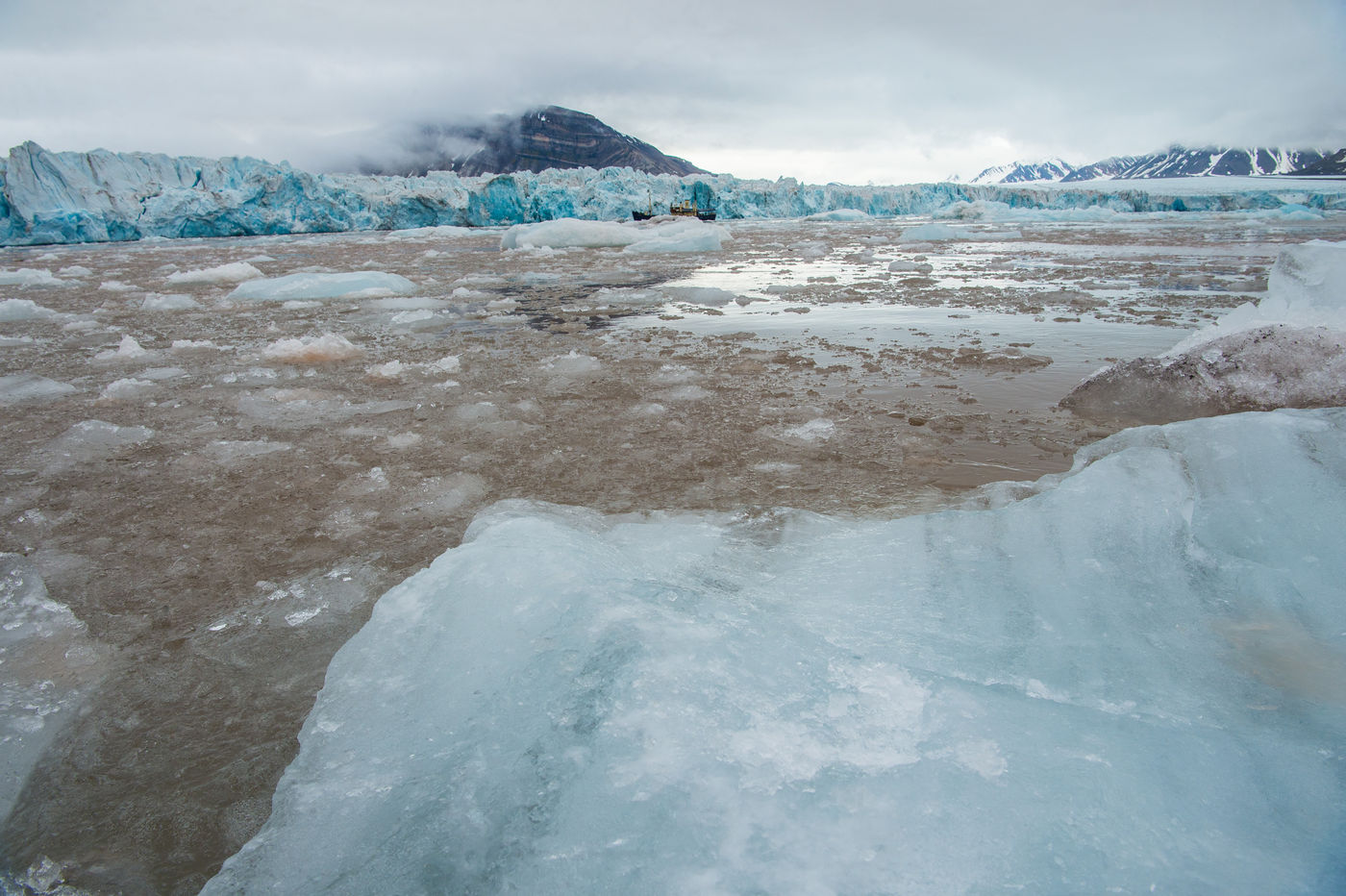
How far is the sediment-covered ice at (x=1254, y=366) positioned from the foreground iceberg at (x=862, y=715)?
1460 millimetres

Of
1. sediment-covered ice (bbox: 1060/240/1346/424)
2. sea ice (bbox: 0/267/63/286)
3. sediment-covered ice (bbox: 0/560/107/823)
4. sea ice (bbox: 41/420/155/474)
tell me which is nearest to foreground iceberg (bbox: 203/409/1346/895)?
sediment-covered ice (bbox: 0/560/107/823)

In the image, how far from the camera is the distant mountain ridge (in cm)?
10462

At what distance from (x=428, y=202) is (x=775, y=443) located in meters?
33.9

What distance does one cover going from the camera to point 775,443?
2857mm

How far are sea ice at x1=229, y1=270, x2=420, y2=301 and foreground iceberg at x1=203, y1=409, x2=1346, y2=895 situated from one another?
7.43 m

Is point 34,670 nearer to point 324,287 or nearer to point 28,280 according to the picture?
point 324,287

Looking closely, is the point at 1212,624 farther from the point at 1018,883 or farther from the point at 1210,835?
the point at 1018,883

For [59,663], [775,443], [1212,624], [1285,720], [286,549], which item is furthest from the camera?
[775,443]

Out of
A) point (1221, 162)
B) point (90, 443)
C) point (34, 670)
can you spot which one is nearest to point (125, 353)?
point (90, 443)

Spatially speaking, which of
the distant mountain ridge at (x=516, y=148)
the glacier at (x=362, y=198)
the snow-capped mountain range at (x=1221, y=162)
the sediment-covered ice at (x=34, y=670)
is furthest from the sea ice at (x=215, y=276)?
the snow-capped mountain range at (x=1221, y=162)

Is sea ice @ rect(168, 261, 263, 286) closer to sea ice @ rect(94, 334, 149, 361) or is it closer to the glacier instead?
sea ice @ rect(94, 334, 149, 361)

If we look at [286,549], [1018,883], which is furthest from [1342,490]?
[286,549]

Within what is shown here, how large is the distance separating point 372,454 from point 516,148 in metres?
118

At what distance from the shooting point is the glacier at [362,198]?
26.3 metres
